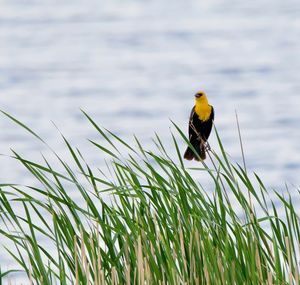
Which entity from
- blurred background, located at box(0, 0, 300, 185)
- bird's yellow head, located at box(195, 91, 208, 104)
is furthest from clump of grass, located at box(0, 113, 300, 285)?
blurred background, located at box(0, 0, 300, 185)

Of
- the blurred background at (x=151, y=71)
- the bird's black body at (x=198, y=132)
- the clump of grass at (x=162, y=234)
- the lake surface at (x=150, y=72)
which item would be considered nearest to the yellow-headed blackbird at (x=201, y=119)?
the bird's black body at (x=198, y=132)

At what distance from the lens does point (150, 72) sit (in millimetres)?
29719

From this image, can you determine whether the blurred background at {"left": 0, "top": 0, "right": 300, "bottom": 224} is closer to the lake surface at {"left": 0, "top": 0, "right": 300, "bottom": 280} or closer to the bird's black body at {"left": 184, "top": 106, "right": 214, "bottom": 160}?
the lake surface at {"left": 0, "top": 0, "right": 300, "bottom": 280}

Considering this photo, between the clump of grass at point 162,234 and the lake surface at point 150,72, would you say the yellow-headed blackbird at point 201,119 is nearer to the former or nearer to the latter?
the clump of grass at point 162,234

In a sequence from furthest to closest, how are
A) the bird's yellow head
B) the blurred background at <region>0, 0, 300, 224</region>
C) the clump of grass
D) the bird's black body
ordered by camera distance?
the blurred background at <region>0, 0, 300, 224</region>
the bird's yellow head
the bird's black body
the clump of grass

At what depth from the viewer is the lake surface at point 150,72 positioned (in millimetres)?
19406

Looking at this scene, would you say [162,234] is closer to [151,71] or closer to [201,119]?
[201,119]

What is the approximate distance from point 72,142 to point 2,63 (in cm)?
1148

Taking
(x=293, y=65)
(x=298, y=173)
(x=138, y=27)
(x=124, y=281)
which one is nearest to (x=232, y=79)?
(x=293, y=65)

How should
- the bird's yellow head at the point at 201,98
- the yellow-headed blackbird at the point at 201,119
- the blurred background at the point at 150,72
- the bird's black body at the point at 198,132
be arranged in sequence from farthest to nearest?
the blurred background at the point at 150,72, the bird's yellow head at the point at 201,98, the yellow-headed blackbird at the point at 201,119, the bird's black body at the point at 198,132

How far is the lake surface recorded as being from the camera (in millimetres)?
19406

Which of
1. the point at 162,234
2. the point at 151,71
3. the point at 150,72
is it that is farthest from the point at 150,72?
the point at 162,234

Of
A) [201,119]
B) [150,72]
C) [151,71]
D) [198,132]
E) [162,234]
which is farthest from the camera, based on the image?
[151,71]

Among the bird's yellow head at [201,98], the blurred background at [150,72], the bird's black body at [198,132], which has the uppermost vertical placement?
the blurred background at [150,72]
